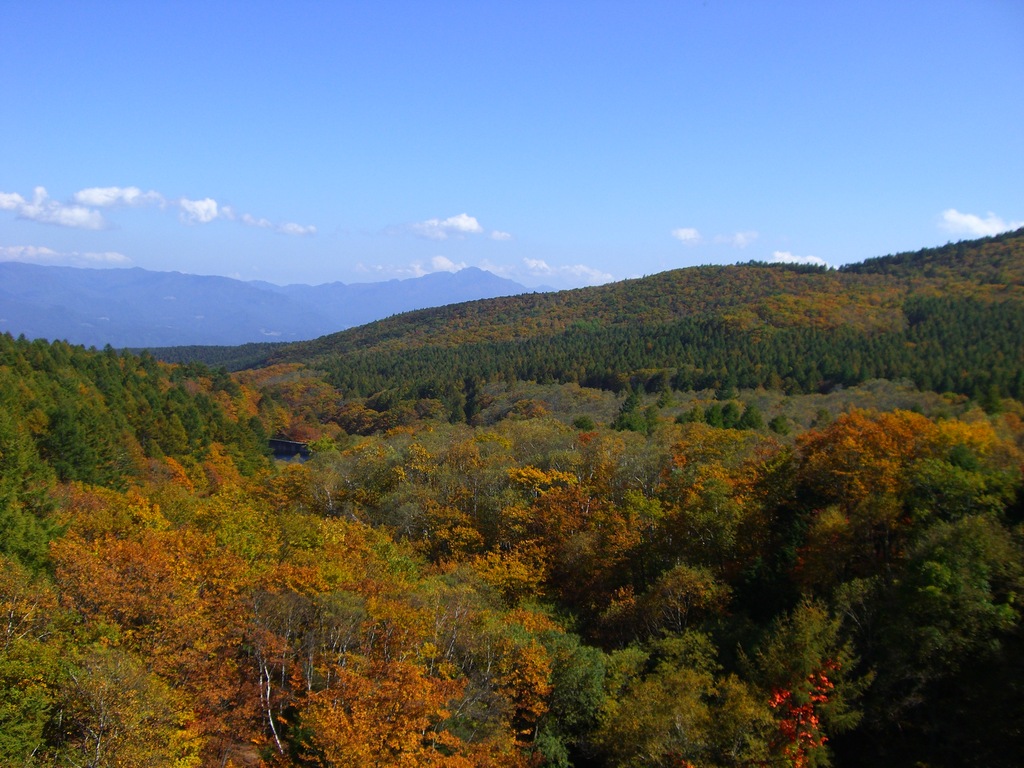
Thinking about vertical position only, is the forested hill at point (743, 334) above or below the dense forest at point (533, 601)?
above

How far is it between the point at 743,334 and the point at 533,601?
258 ft

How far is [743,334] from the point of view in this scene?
9350cm

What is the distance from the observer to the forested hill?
66250 mm

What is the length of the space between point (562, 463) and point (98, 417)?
101 ft

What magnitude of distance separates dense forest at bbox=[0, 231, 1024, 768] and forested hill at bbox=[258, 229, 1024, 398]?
74.0ft

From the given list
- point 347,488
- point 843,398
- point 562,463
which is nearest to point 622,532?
point 562,463

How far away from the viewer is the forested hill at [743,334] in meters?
66.2

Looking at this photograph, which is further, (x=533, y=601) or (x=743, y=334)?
(x=743, y=334)

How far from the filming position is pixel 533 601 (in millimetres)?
23500

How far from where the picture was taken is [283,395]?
10456 cm

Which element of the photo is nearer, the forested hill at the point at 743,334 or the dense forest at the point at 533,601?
the dense forest at the point at 533,601

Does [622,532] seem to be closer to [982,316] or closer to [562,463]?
[562,463]

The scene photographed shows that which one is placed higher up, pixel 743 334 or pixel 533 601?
pixel 743 334

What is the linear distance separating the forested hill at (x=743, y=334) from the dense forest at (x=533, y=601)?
22555 mm
